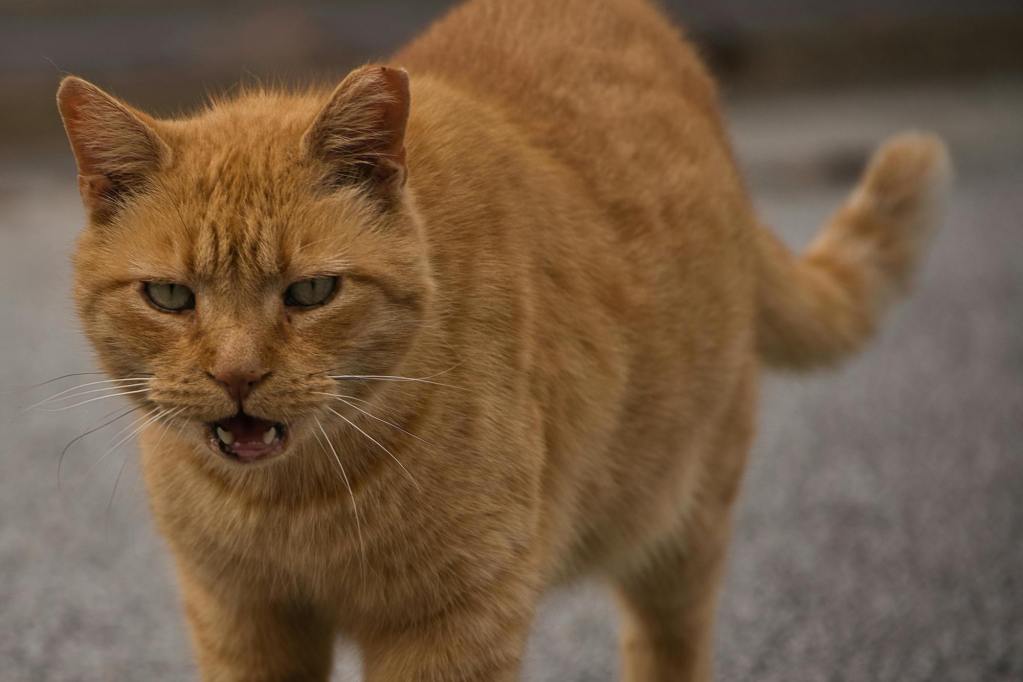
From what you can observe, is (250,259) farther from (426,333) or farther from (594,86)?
(594,86)

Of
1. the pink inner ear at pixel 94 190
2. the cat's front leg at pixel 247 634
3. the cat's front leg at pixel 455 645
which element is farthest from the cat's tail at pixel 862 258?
the pink inner ear at pixel 94 190

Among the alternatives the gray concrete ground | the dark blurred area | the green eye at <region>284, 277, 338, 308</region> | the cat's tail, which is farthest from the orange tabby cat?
the dark blurred area

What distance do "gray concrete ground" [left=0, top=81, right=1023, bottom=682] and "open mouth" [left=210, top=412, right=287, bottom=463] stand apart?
1.58ft

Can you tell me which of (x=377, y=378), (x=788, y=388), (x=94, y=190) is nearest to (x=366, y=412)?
(x=377, y=378)

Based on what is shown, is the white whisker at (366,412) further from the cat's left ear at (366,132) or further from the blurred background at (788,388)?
the blurred background at (788,388)

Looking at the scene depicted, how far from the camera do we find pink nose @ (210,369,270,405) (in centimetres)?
162

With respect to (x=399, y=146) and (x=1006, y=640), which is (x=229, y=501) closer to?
(x=399, y=146)

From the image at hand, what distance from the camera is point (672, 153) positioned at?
2.40 m

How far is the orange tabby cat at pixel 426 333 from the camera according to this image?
170cm

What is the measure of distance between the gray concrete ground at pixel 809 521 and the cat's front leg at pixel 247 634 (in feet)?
0.51

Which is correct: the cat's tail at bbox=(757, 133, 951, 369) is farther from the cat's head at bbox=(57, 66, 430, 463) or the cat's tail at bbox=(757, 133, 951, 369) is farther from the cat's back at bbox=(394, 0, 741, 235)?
the cat's head at bbox=(57, 66, 430, 463)

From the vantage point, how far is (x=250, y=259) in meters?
1.67

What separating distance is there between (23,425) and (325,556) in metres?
2.59

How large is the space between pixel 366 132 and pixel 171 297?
32 cm
